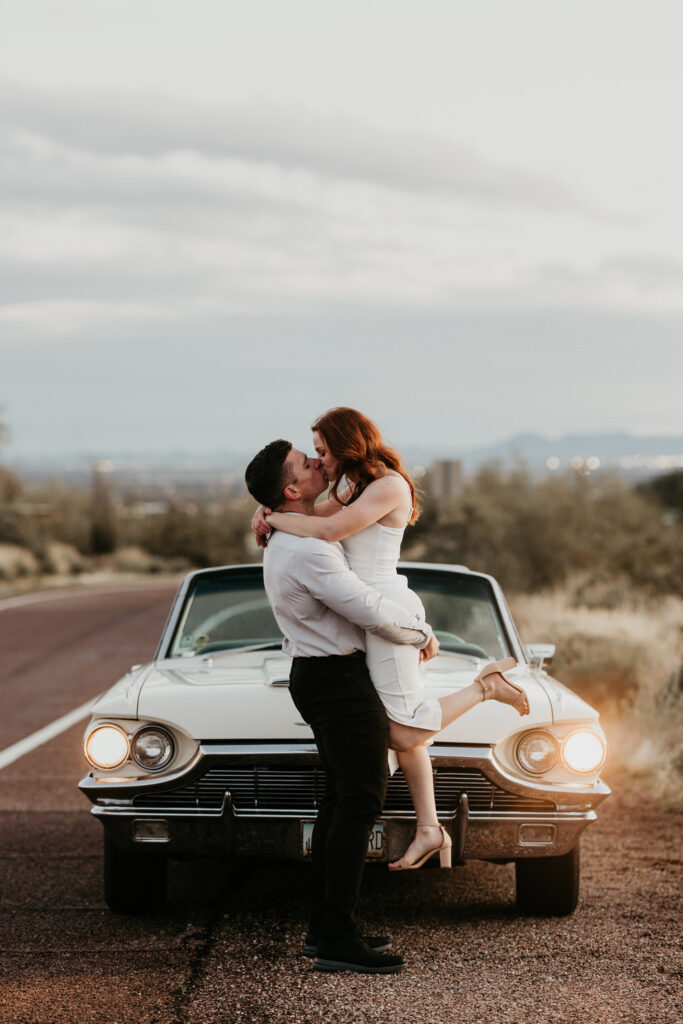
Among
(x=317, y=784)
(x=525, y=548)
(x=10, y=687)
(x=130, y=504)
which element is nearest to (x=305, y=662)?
(x=317, y=784)

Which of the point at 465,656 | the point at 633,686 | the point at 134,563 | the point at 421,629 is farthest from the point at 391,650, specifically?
the point at 134,563

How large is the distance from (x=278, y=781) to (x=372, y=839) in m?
0.43

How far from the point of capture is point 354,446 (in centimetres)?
424

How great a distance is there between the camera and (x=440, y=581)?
6359 mm

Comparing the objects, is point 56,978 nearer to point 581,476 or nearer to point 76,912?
point 76,912

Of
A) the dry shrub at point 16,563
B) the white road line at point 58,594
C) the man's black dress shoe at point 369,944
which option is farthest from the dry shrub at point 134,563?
the man's black dress shoe at point 369,944

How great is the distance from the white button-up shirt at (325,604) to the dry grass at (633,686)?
4171mm

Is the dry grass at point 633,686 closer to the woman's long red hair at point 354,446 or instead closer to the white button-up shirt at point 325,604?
the white button-up shirt at point 325,604

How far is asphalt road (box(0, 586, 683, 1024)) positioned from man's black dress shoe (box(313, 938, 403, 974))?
0.31 feet

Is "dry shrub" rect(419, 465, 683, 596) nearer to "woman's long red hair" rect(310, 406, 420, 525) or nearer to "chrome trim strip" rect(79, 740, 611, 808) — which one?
"chrome trim strip" rect(79, 740, 611, 808)

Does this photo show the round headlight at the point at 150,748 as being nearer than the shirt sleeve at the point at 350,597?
No

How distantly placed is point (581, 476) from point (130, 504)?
70.0 metres

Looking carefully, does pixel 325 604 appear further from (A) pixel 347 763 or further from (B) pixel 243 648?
(B) pixel 243 648

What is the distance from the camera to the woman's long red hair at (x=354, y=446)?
4.23 metres
